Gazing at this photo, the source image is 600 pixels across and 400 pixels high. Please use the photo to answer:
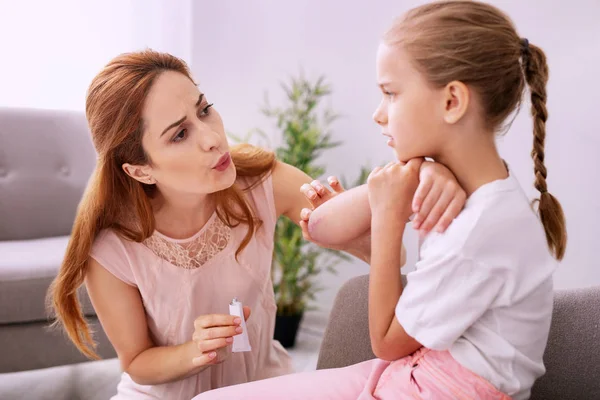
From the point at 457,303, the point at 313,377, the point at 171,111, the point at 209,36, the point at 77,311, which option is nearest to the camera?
the point at 457,303

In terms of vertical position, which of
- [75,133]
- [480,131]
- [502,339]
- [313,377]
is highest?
[480,131]

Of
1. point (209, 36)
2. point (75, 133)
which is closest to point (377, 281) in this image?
point (75, 133)

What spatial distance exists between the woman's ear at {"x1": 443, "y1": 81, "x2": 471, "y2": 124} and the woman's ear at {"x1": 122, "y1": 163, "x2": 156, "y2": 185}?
2.52 ft

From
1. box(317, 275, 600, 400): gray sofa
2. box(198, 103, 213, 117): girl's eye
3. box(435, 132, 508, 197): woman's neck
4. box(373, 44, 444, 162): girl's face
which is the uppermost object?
box(373, 44, 444, 162): girl's face

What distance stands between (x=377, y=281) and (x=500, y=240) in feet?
0.66

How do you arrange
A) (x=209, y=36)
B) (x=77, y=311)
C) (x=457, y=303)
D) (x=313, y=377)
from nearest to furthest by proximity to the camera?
(x=457, y=303)
(x=313, y=377)
(x=77, y=311)
(x=209, y=36)

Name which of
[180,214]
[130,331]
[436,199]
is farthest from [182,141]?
[436,199]

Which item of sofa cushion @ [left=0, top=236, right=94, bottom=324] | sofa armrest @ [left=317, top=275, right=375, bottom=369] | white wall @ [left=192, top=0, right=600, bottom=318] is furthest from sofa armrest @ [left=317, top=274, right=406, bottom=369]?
white wall @ [left=192, top=0, right=600, bottom=318]

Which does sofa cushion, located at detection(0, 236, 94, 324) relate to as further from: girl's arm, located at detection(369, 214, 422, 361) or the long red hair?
girl's arm, located at detection(369, 214, 422, 361)

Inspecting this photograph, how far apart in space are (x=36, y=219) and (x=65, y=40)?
1.24 meters

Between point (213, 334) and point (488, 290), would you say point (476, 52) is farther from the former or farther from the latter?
point (213, 334)

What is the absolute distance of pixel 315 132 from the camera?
11.2 feet

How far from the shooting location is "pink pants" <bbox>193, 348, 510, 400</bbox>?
96 centimetres

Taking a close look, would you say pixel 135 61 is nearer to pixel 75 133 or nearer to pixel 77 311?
pixel 77 311
